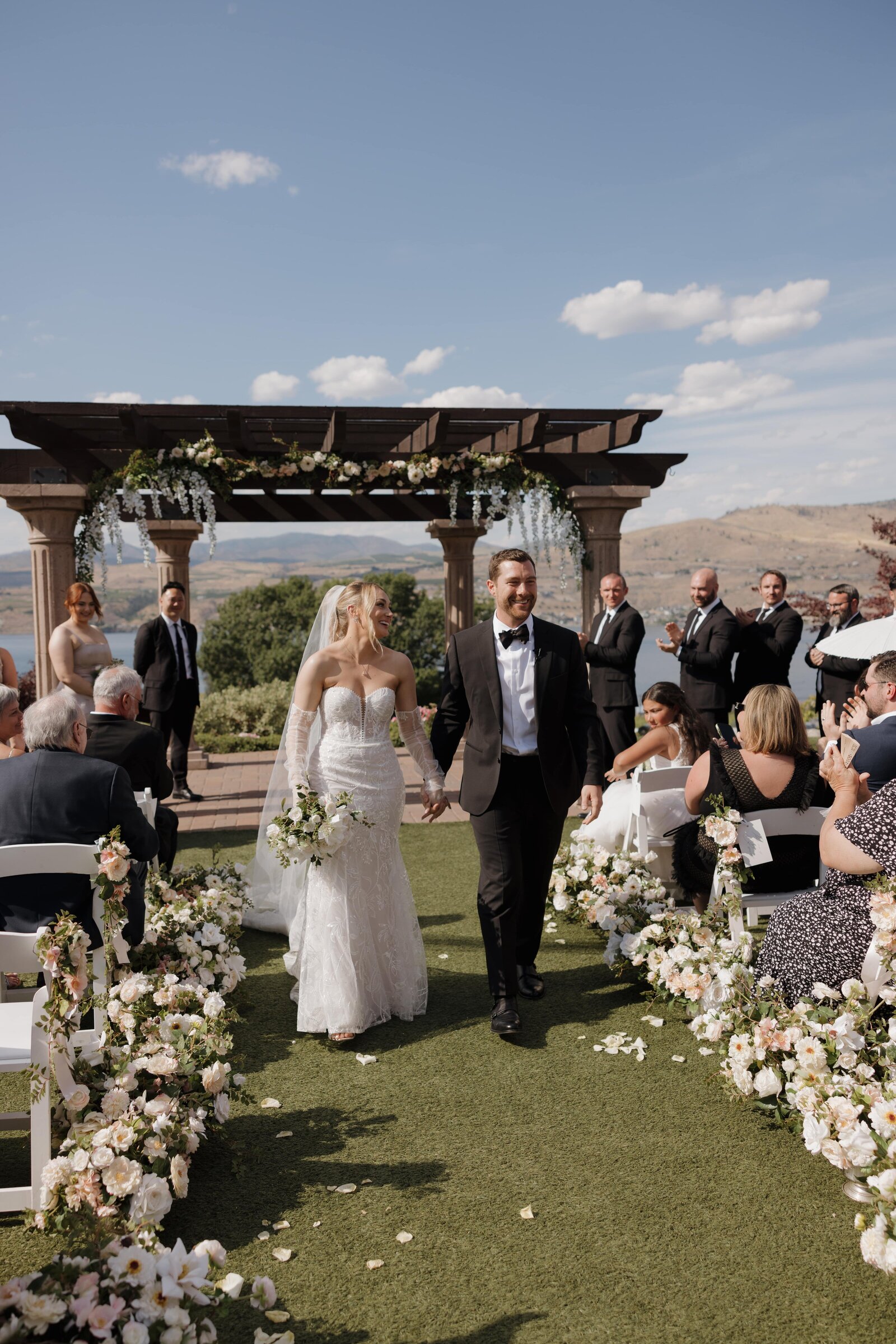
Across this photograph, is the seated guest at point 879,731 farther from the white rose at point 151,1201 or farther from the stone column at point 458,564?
the stone column at point 458,564

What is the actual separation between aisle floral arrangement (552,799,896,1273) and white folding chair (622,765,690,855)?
1.54ft

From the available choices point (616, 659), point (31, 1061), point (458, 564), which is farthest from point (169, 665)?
point (31, 1061)

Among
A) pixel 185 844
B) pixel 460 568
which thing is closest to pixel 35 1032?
pixel 185 844

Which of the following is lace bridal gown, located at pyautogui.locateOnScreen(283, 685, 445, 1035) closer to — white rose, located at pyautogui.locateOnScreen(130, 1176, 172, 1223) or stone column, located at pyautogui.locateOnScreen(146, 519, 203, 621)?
white rose, located at pyautogui.locateOnScreen(130, 1176, 172, 1223)

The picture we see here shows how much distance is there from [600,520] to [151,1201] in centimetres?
788

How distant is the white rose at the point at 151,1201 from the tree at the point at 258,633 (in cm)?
3646

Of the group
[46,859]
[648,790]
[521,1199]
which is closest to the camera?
[521,1199]

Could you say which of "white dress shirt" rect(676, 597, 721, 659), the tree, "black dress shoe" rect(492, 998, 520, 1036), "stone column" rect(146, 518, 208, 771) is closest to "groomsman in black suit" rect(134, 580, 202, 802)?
"stone column" rect(146, 518, 208, 771)

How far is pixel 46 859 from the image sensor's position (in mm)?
3123

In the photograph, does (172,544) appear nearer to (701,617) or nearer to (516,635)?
(701,617)

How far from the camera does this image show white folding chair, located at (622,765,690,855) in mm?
5094

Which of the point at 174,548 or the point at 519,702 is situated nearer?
the point at 519,702

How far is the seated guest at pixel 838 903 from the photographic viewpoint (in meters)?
3.14

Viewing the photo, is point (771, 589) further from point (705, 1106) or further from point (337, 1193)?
point (337, 1193)
